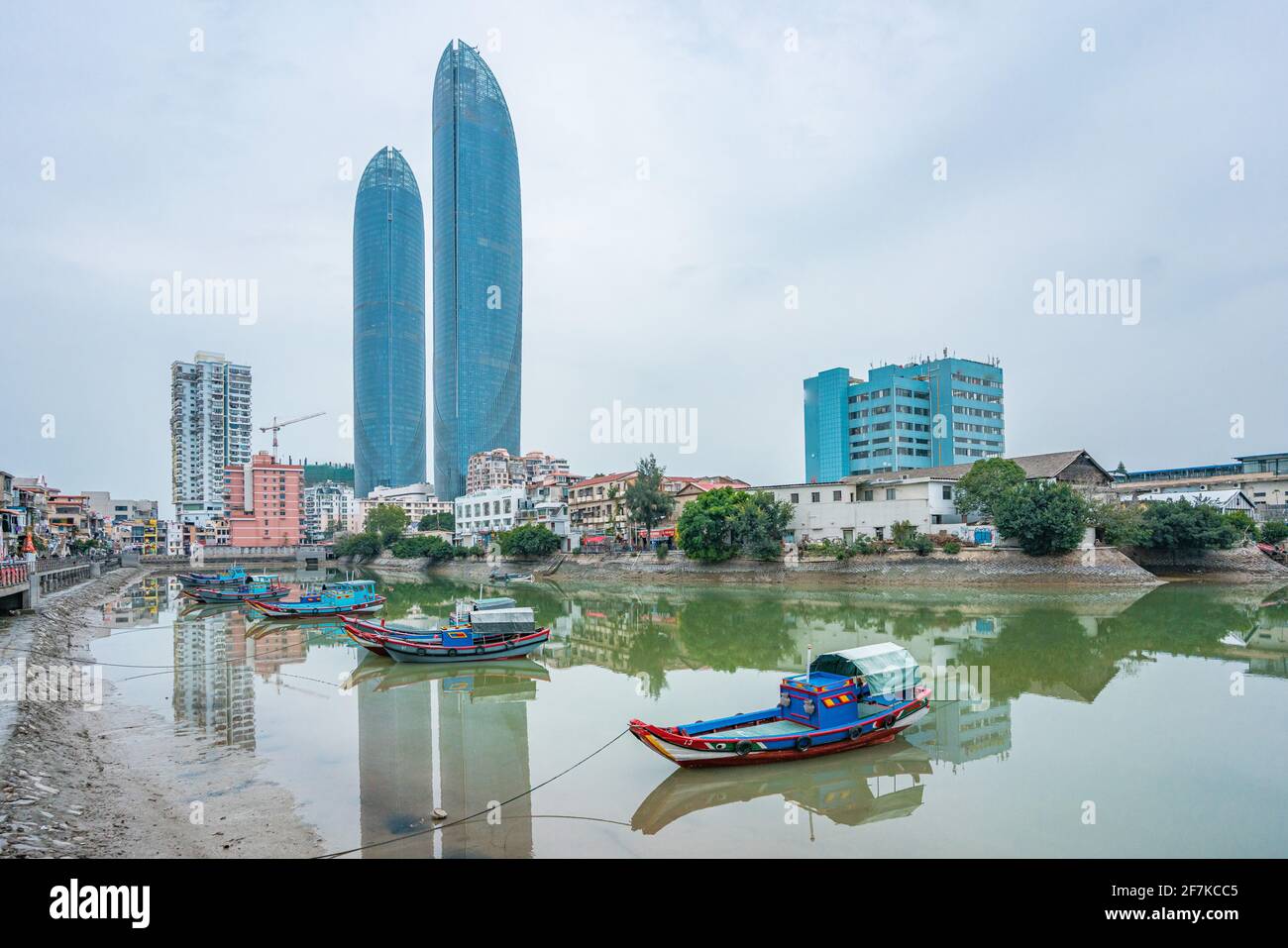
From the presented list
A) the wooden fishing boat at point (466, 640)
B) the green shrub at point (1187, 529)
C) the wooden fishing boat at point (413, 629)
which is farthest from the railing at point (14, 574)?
the green shrub at point (1187, 529)

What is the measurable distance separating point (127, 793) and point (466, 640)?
30.9 feet

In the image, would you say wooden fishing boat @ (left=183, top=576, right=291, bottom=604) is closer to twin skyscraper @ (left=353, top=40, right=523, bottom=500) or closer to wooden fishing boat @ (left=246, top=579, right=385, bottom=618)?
wooden fishing boat @ (left=246, top=579, right=385, bottom=618)

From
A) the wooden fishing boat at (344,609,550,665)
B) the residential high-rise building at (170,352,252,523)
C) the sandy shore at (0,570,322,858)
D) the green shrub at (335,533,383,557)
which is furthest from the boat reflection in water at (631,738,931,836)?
the residential high-rise building at (170,352,252,523)

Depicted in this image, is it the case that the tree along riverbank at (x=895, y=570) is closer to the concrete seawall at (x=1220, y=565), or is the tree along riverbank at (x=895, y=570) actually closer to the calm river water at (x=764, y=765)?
the concrete seawall at (x=1220, y=565)

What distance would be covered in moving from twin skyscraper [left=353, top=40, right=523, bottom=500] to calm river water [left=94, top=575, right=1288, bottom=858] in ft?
338

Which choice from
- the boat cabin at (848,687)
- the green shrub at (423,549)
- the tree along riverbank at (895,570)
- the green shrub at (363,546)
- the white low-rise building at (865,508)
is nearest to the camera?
the boat cabin at (848,687)

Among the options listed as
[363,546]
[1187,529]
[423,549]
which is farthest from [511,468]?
Result: [1187,529]

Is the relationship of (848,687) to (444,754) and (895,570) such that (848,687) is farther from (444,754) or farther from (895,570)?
(895,570)

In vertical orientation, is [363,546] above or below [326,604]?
below

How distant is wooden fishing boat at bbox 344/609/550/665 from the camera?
1850cm

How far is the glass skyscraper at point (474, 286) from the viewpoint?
407ft

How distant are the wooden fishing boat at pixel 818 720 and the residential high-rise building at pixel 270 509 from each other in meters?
85.9

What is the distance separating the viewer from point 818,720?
34.4ft
